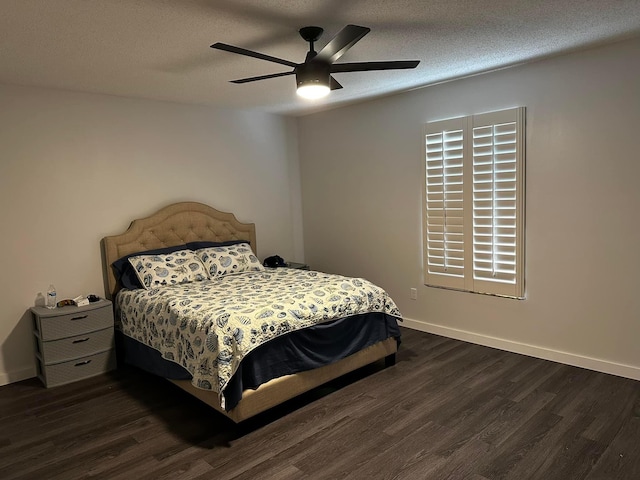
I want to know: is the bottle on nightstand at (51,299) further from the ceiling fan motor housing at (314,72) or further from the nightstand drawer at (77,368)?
the ceiling fan motor housing at (314,72)

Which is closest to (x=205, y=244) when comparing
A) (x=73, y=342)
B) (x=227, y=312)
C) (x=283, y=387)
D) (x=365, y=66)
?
(x=73, y=342)

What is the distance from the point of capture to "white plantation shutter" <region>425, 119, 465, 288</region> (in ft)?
13.9

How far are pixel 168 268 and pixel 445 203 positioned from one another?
2.71m

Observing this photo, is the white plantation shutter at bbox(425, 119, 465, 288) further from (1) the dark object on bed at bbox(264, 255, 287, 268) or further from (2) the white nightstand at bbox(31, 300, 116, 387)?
(2) the white nightstand at bbox(31, 300, 116, 387)

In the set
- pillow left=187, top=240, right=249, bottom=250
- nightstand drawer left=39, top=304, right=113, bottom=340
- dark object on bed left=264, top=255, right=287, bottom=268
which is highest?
pillow left=187, top=240, right=249, bottom=250

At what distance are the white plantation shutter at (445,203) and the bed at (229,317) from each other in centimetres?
96

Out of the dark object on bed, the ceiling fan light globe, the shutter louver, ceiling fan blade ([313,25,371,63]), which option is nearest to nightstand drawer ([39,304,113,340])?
the dark object on bed

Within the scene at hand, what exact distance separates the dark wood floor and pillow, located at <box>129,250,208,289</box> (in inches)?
33.9

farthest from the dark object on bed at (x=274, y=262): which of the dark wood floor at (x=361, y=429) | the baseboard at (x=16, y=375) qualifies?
the baseboard at (x=16, y=375)

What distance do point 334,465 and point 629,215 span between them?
2.74 meters

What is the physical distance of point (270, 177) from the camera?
5613 millimetres

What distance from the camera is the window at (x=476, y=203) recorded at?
3.88 meters

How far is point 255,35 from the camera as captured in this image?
9.28ft

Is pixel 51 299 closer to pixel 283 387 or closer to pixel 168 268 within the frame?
pixel 168 268
